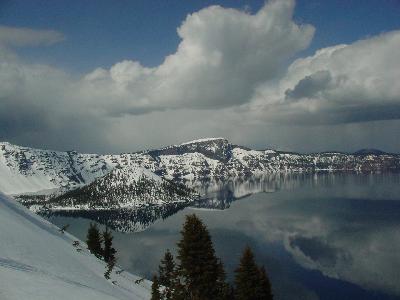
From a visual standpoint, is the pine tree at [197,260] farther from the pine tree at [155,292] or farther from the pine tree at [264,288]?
the pine tree at [264,288]

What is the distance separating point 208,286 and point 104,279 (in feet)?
45.1

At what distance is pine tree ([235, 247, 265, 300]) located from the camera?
5588 cm

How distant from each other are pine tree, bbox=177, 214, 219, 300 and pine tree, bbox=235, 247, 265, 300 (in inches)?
399

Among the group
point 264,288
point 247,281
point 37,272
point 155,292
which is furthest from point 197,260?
point 37,272

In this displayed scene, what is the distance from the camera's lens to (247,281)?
5600 centimetres

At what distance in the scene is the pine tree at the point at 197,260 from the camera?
46.4 meters

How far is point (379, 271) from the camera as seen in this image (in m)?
127

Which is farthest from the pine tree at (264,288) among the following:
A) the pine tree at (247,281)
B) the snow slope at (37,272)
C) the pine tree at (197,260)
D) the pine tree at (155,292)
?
the snow slope at (37,272)

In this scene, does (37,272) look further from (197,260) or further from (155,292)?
(155,292)

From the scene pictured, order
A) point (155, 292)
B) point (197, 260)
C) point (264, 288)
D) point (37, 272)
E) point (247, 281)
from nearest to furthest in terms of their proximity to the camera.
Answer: point (37, 272), point (197, 260), point (155, 292), point (247, 281), point (264, 288)

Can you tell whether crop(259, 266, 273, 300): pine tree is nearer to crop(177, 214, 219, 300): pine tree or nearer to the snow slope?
crop(177, 214, 219, 300): pine tree

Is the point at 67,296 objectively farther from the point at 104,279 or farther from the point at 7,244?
the point at 104,279

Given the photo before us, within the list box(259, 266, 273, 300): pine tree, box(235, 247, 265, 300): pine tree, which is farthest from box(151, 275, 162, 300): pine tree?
box(259, 266, 273, 300): pine tree

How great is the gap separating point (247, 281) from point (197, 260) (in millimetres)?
13030
